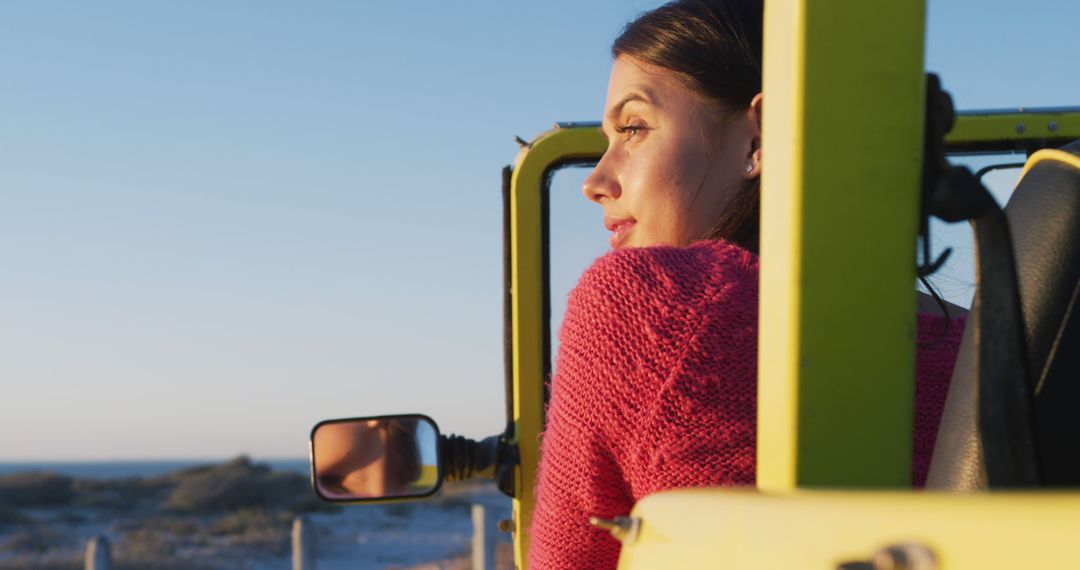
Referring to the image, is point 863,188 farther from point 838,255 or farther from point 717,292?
point 717,292

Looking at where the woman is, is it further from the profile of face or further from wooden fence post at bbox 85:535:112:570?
wooden fence post at bbox 85:535:112:570

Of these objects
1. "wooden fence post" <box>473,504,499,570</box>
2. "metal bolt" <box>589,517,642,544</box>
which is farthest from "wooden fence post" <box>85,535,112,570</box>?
"metal bolt" <box>589,517,642,544</box>

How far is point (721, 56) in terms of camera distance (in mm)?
2350

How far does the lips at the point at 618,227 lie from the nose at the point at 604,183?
5cm

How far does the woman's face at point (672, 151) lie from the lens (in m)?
2.36

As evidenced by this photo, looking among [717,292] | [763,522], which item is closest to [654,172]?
[717,292]

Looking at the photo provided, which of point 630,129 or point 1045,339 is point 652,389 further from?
point 630,129

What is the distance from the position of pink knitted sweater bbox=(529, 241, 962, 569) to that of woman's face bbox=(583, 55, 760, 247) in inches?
24.6

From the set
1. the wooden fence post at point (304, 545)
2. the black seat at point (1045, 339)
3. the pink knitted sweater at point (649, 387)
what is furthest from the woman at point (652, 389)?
the wooden fence post at point (304, 545)

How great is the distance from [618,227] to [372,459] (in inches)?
33.6

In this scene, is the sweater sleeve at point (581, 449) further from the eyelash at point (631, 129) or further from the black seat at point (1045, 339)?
the eyelash at point (631, 129)

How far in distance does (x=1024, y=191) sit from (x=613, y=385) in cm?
56

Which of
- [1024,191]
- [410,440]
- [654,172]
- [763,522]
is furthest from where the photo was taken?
[410,440]

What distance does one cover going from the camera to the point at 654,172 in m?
2.40
